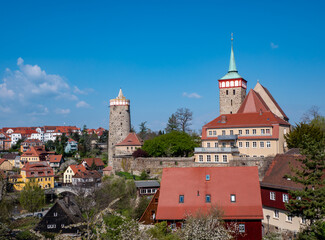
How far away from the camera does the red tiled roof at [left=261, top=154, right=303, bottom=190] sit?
75.8 ft

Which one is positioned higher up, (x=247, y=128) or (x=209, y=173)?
(x=247, y=128)

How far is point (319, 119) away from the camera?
48.6m

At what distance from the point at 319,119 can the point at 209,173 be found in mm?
32130

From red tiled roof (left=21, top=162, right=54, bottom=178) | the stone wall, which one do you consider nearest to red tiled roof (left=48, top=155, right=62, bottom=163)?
red tiled roof (left=21, top=162, right=54, bottom=178)

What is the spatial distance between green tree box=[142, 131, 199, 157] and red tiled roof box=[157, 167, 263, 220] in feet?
66.0

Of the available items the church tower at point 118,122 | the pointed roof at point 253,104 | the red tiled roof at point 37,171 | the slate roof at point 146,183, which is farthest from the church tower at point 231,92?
the red tiled roof at point 37,171

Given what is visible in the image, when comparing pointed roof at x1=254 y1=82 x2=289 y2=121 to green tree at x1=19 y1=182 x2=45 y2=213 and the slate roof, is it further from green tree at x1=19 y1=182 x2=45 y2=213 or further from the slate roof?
green tree at x1=19 y1=182 x2=45 y2=213

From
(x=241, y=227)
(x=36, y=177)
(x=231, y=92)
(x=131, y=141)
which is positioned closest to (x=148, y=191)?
(x=241, y=227)

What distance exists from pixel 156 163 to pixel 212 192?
776 inches

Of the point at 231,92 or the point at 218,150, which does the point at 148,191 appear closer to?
the point at 218,150

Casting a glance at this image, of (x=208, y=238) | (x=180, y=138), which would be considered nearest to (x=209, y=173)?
(x=208, y=238)

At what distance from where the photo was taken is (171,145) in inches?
1767

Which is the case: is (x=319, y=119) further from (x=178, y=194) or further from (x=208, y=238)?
(x=208, y=238)

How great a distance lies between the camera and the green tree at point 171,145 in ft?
147
